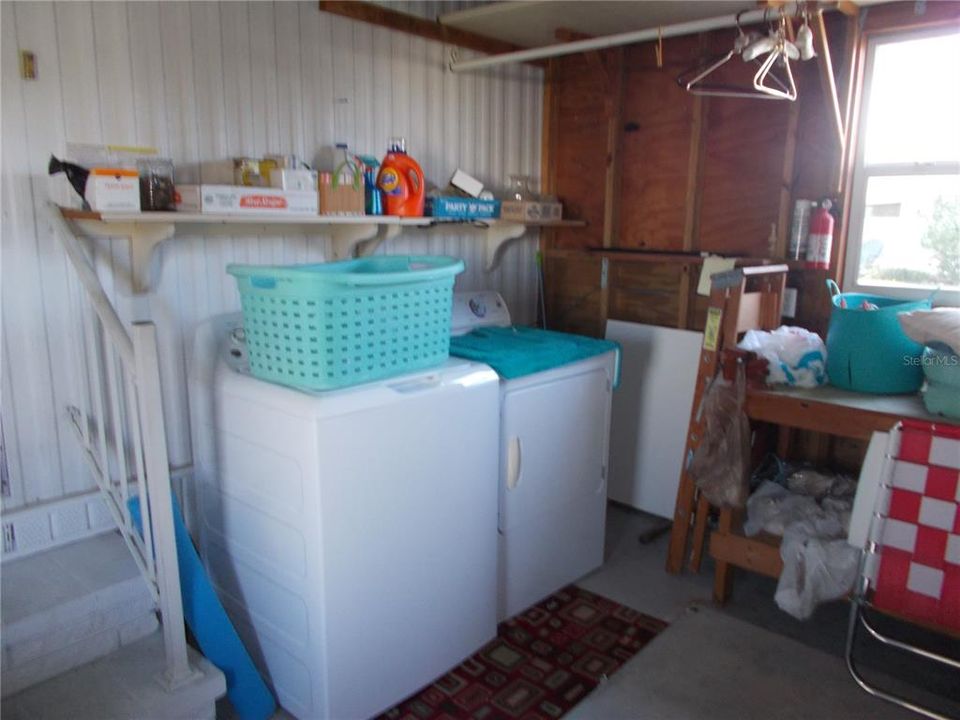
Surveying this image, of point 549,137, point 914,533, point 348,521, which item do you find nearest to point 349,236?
point 348,521

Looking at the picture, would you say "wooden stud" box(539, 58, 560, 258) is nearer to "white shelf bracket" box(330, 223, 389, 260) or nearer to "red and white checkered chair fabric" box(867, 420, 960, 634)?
"white shelf bracket" box(330, 223, 389, 260)

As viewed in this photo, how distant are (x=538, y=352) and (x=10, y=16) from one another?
1717 mm

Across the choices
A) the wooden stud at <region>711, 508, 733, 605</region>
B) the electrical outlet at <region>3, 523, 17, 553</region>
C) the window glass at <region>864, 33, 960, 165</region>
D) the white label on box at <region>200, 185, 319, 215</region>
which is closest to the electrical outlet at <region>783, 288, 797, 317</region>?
the window glass at <region>864, 33, 960, 165</region>

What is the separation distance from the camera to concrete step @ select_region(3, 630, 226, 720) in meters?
1.74

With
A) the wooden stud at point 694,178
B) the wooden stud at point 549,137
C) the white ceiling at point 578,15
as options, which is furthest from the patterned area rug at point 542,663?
the white ceiling at point 578,15

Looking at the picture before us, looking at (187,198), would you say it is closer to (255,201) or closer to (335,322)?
(255,201)

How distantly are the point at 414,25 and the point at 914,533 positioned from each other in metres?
2.39

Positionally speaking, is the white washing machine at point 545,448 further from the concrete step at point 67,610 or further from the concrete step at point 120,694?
the concrete step at point 67,610

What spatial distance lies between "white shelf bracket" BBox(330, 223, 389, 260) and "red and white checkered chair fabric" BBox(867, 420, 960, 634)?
5.74 ft

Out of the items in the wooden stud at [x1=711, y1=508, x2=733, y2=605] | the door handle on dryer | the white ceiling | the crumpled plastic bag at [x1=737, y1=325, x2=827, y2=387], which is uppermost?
the white ceiling

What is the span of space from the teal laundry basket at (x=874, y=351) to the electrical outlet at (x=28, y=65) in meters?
2.43

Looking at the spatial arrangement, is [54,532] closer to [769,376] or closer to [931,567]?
[769,376]

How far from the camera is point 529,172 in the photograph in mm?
3430

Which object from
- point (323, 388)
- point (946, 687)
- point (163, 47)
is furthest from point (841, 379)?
point (163, 47)
